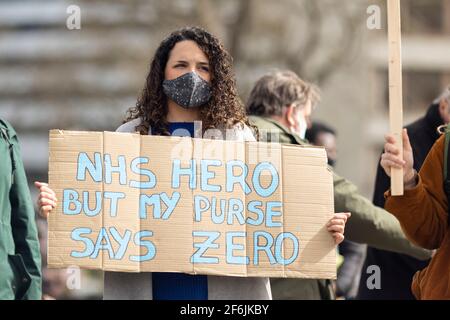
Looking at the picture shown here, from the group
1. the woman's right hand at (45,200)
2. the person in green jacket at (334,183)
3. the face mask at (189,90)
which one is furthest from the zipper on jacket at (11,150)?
the person in green jacket at (334,183)

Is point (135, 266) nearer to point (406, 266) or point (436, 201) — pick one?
point (436, 201)

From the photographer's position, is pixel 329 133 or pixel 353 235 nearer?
pixel 353 235

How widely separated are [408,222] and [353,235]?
76.7 inches

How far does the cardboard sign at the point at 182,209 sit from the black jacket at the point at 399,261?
90.4 inches

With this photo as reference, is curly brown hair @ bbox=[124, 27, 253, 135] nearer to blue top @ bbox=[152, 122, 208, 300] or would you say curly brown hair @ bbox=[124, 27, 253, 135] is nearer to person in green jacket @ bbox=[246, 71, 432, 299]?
blue top @ bbox=[152, 122, 208, 300]

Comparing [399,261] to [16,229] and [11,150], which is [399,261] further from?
[11,150]

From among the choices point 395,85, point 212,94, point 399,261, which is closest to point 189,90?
point 212,94

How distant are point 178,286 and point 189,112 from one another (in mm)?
760

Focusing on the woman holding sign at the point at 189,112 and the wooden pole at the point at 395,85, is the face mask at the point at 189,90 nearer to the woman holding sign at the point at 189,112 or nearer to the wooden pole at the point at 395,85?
the woman holding sign at the point at 189,112

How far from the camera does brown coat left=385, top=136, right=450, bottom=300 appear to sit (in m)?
6.14

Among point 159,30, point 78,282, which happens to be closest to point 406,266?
point 78,282

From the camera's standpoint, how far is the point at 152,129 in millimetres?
6500

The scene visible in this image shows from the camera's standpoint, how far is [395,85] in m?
6.12

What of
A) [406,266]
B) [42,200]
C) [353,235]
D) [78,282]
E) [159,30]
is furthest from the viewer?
[159,30]
